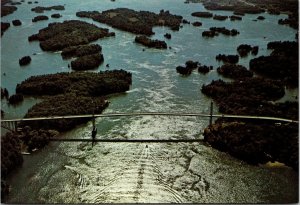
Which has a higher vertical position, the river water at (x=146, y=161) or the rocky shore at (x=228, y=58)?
the rocky shore at (x=228, y=58)

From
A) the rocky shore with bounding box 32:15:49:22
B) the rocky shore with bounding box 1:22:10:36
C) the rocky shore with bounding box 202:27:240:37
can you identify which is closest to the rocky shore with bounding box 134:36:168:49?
the rocky shore with bounding box 202:27:240:37

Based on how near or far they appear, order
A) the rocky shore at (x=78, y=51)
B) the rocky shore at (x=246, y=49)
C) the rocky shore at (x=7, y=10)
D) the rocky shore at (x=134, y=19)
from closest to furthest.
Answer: the rocky shore at (x=78, y=51) → the rocky shore at (x=246, y=49) → the rocky shore at (x=134, y=19) → the rocky shore at (x=7, y=10)

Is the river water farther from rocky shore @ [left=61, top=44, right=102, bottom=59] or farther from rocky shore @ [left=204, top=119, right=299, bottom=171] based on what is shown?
rocky shore @ [left=61, top=44, right=102, bottom=59]

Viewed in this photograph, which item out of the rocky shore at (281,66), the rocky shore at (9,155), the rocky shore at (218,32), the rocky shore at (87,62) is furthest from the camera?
the rocky shore at (218,32)

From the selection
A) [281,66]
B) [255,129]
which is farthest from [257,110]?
[281,66]

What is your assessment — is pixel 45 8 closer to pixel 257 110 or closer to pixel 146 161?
pixel 257 110

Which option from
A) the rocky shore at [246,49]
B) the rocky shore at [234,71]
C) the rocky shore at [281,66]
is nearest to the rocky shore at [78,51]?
the rocky shore at [234,71]

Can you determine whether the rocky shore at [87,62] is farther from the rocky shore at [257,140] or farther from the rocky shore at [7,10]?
the rocky shore at [7,10]

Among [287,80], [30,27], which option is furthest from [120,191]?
[30,27]

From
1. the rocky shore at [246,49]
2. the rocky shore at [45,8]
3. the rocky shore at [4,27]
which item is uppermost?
the rocky shore at [45,8]

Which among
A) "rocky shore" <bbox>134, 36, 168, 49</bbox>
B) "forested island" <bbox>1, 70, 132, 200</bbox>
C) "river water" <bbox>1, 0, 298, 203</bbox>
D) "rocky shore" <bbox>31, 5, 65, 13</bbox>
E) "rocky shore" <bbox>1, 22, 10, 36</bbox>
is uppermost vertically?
"rocky shore" <bbox>31, 5, 65, 13</bbox>
